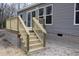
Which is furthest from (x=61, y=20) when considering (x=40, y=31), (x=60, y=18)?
(x=40, y=31)

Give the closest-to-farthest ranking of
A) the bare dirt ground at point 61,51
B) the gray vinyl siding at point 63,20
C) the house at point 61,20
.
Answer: the bare dirt ground at point 61,51 → the house at point 61,20 → the gray vinyl siding at point 63,20

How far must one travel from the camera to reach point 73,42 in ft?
18.5

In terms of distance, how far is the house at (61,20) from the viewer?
18.3 feet

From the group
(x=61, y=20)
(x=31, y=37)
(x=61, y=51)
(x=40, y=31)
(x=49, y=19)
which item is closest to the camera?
(x=61, y=51)

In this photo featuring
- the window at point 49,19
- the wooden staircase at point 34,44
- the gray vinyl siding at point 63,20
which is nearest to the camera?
the wooden staircase at point 34,44

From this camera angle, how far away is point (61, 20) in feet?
21.1

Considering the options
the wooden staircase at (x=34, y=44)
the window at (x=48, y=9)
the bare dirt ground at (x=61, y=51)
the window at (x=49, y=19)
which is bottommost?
the bare dirt ground at (x=61, y=51)

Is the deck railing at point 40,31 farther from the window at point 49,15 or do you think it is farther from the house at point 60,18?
the window at point 49,15

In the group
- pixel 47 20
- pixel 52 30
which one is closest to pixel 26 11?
pixel 47 20

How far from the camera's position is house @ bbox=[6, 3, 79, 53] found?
5.59 meters

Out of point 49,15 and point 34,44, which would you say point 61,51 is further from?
point 49,15

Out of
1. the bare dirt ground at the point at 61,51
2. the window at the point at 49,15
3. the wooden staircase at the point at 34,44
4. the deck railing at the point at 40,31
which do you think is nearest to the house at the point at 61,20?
the window at the point at 49,15

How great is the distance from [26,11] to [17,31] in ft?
15.1

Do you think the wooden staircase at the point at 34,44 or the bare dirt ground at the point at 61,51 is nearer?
the bare dirt ground at the point at 61,51
